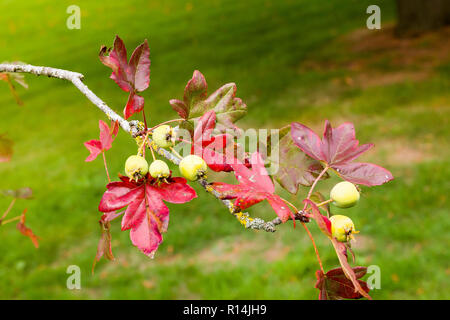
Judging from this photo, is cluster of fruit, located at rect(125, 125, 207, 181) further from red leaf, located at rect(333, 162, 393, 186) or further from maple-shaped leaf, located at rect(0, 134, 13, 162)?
maple-shaped leaf, located at rect(0, 134, 13, 162)

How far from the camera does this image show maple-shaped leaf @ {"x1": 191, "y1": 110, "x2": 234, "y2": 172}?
2.57 ft

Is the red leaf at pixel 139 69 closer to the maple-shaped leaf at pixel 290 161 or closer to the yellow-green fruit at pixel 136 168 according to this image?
the yellow-green fruit at pixel 136 168

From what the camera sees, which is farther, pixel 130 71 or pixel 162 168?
pixel 130 71

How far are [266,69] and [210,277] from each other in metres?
5.40

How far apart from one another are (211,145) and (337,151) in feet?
0.89

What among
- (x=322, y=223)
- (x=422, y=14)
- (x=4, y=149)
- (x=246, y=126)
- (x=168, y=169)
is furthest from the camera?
(x=422, y=14)

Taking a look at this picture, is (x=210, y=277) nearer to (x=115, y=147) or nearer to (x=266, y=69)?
(x=115, y=147)

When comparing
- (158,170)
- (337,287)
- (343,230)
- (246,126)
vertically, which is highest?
(246,126)

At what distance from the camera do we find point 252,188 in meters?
0.76

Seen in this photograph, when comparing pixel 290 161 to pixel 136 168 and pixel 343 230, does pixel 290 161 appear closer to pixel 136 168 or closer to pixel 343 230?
pixel 343 230

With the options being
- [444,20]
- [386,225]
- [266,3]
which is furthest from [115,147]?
[266,3]

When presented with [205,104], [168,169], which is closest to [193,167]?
[168,169]

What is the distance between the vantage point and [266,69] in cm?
823

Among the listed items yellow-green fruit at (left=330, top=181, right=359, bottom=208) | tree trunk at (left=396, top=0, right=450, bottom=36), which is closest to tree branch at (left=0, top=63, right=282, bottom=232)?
yellow-green fruit at (left=330, top=181, right=359, bottom=208)
